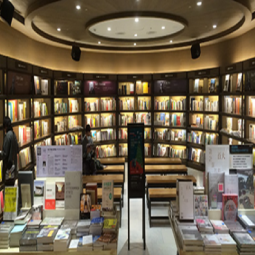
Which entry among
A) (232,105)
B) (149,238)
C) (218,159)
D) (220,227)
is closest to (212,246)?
(220,227)

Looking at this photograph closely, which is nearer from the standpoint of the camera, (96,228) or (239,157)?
(96,228)

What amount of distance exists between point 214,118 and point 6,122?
6.07 m

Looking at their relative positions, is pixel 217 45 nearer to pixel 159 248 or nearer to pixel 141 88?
pixel 141 88

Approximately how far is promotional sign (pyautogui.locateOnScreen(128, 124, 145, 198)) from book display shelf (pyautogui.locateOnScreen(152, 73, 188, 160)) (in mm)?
5391

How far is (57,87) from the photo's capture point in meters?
8.27

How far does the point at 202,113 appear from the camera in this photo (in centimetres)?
873

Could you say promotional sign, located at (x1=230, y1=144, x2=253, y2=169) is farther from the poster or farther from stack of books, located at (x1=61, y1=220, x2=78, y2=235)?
stack of books, located at (x1=61, y1=220, x2=78, y2=235)

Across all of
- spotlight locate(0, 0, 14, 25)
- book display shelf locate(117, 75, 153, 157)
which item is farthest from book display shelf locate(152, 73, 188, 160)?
spotlight locate(0, 0, 14, 25)

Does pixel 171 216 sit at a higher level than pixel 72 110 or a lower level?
lower

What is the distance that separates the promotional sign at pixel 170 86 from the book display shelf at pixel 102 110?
1479 millimetres

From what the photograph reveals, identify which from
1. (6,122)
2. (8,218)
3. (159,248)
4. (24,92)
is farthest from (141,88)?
(8,218)

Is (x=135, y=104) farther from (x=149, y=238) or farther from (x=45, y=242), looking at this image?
(x=45, y=242)

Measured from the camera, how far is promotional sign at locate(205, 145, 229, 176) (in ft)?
10.2

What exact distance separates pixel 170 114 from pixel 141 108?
1.04 meters
